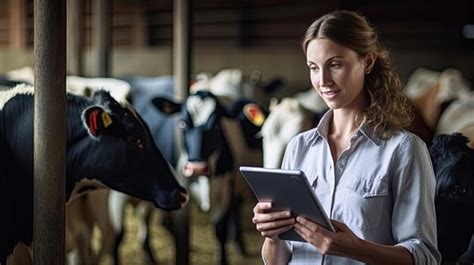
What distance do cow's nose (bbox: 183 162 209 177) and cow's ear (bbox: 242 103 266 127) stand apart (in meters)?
1.14

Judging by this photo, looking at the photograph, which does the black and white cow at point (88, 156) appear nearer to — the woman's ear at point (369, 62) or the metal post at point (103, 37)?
the woman's ear at point (369, 62)

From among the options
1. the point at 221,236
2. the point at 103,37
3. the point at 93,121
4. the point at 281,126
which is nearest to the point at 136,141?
the point at 93,121

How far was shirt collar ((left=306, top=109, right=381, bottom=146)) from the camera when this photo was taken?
2146mm

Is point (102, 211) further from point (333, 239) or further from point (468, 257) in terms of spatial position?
point (333, 239)

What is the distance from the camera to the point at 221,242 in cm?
653

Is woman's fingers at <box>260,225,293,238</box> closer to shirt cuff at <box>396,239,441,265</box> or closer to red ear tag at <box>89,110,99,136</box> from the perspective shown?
shirt cuff at <box>396,239,441,265</box>

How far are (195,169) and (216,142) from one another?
0.67m

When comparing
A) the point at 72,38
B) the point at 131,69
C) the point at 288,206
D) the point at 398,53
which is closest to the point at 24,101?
the point at 288,206

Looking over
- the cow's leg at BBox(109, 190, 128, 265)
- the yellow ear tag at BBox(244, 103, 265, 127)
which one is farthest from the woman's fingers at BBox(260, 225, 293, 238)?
the yellow ear tag at BBox(244, 103, 265, 127)

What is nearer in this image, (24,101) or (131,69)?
(24,101)

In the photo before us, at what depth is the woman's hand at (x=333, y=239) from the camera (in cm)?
197

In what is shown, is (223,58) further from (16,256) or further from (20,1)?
(16,256)

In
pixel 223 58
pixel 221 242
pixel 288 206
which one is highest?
pixel 288 206

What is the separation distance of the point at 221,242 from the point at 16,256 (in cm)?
340
